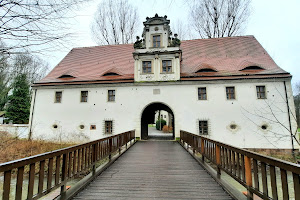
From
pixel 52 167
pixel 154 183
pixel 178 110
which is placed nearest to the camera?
pixel 52 167

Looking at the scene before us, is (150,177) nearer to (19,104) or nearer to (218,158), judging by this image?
(218,158)

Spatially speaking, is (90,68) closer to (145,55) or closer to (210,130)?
(145,55)

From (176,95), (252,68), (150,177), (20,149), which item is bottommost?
(20,149)

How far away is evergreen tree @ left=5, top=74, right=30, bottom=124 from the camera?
1995cm

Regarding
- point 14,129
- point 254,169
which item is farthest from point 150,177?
point 14,129

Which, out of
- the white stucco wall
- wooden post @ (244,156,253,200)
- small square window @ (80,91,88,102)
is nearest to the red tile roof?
the white stucco wall

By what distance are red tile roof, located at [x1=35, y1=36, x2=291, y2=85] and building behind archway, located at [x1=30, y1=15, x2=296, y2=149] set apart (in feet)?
0.30

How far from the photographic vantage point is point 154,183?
4.08 m

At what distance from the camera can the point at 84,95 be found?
49.8 feet

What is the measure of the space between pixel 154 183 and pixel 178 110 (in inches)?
389

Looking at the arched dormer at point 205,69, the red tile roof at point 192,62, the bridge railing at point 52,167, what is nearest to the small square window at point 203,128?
the red tile roof at point 192,62

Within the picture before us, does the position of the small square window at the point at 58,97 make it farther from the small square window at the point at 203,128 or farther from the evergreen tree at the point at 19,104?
the small square window at the point at 203,128

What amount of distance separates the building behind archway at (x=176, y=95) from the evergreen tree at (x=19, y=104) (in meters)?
6.95

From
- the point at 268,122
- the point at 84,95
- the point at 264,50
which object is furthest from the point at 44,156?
the point at 264,50
